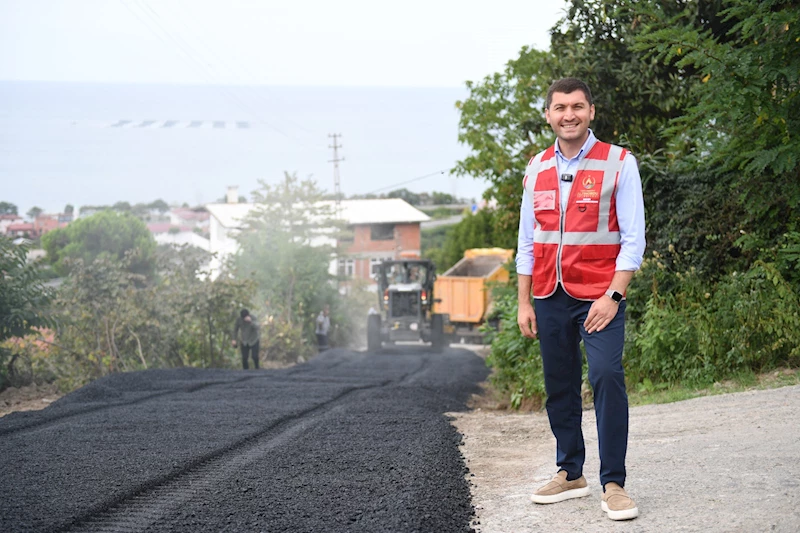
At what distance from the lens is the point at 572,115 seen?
4.64 m

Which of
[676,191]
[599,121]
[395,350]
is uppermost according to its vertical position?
[599,121]

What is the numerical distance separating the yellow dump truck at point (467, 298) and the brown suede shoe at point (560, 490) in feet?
89.6

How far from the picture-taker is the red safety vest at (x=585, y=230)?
455 centimetres

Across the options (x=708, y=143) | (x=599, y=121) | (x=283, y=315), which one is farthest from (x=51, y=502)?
(x=283, y=315)

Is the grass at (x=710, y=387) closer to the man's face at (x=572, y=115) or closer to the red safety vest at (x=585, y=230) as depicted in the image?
the red safety vest at (x=585, y=230)

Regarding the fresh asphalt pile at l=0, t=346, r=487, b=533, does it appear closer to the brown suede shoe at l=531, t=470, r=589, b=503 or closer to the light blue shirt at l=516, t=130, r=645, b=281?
the brown suede shoe at l=531, t=470, r=589, b=503

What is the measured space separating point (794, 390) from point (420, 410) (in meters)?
3.63

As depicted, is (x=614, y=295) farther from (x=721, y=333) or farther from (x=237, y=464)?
(x=721, y=333)

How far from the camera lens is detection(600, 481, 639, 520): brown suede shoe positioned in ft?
14.5

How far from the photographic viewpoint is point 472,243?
55594 mm

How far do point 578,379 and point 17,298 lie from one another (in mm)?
11485

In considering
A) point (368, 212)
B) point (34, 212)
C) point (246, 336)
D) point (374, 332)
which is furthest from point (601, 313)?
point (368, 212)

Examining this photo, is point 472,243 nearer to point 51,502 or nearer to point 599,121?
point 599,121

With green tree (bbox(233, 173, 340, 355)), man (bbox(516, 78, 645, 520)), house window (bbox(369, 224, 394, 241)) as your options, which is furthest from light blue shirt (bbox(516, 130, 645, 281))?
house window (bbox(369, 224, 394, 241))
